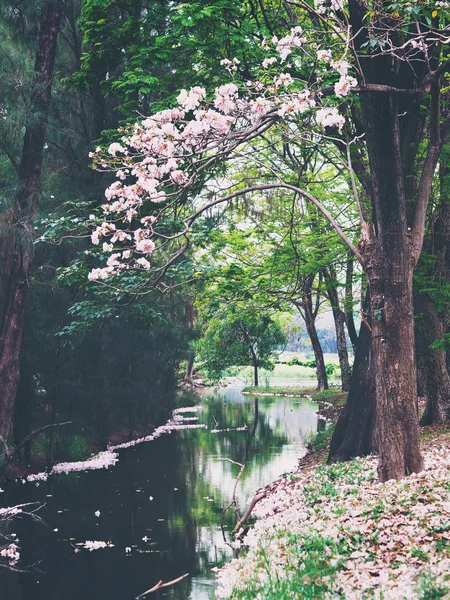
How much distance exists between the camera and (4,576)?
9562 millimetres

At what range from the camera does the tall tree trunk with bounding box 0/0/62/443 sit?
1575cm

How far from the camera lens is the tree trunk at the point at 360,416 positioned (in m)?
13.0

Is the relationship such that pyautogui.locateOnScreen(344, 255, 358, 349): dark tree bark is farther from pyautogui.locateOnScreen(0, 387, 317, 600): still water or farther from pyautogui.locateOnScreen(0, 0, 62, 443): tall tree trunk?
pyautogui.locateOnScreen(0, 0, 62, 443): tall tree trunk

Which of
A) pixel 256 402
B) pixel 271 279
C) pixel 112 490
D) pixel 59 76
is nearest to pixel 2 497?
pixel 112 490

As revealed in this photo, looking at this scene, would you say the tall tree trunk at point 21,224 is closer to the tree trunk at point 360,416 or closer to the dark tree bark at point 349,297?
the tree trunk at point 360,416

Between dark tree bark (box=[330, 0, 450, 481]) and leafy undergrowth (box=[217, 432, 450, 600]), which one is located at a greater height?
dark tree bark (box=[330, 0, 450, 481])

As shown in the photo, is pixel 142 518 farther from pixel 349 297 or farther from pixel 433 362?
pixel 349 297

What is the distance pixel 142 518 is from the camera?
12.7m

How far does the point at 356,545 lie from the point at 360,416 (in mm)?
6949

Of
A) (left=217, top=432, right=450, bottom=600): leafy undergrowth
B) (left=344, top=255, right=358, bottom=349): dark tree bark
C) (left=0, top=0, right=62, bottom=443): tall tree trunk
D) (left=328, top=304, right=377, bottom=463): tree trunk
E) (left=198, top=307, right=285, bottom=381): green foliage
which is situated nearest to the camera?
(left=217, top=432, right=450, bottom=600): leafy undergrowth

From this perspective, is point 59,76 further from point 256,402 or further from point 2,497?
point 256,402

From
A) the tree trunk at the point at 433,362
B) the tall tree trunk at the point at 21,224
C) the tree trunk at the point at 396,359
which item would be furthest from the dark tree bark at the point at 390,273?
the tall tree trunk at the point at 21,224

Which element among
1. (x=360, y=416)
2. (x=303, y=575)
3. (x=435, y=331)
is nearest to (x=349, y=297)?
(x=435, y=331)

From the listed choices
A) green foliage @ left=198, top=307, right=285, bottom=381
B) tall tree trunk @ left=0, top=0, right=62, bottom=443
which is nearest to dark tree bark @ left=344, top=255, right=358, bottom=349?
tall tree trunk @ left=0, top=0, right=62, bottom=443
